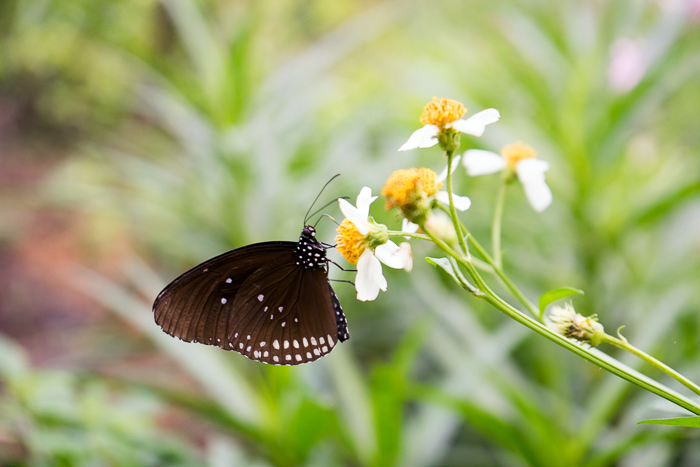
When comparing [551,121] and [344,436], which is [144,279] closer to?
[344,436]

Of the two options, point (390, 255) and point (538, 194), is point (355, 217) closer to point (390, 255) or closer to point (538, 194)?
point (390, 255)

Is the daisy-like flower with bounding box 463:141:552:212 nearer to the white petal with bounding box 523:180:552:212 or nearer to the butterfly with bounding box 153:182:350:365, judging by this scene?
the white petal with bounding box 523:180:552:212

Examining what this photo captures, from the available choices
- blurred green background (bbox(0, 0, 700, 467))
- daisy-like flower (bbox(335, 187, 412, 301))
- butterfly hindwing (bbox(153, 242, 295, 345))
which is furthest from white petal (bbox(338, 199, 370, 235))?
blurred green background (bbox(0, 0, 700, 467))

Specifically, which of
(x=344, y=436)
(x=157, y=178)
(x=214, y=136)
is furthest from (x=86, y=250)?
(x=344, y=436)

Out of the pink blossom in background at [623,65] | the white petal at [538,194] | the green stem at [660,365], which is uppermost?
the pink blossom in background at [623,65]

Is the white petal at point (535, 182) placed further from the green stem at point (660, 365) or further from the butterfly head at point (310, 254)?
the butterfly head at point (310, 254)

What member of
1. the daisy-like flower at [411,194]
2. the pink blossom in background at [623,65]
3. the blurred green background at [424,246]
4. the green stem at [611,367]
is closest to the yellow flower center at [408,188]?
the daisy-like flower at [411,194]

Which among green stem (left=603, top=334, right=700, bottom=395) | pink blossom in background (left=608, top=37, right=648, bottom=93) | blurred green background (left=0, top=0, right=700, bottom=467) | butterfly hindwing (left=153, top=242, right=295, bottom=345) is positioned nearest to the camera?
green stem (left=603, top=334, right=700, bottom=395)
